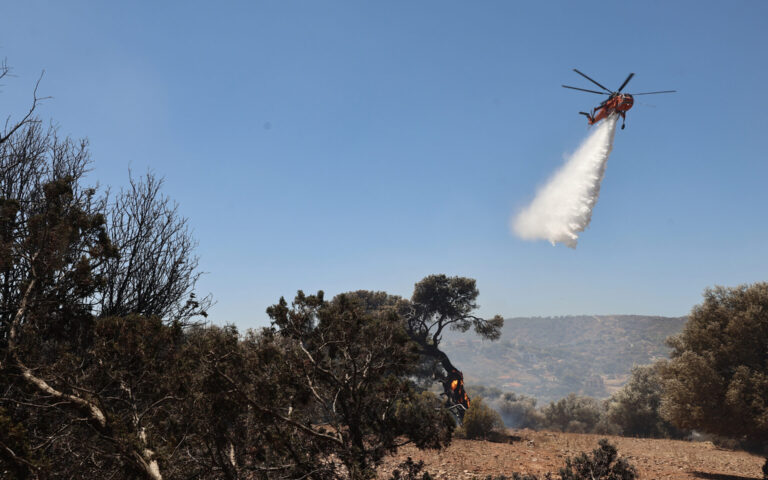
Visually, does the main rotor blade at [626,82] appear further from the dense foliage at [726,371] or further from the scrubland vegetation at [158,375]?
the scrubland vegetation at [158,375]

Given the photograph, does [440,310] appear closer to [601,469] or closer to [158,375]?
[601,469]

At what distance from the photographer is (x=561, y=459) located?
17.0 metres


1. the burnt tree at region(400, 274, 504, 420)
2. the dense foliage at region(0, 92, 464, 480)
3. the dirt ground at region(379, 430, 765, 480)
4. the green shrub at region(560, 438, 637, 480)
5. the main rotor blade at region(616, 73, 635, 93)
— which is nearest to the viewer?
the dense foliage at region(0, 92, 464, 480)

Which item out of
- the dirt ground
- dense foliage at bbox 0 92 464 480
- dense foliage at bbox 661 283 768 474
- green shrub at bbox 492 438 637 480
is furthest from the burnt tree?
dense foliage at bbox 0 92 464 480

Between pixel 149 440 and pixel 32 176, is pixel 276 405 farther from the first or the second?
pixel 32 176

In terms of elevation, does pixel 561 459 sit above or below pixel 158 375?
below

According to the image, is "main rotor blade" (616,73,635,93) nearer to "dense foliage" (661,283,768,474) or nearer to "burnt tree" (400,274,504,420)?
"dense foliage" (661,283,768,474)

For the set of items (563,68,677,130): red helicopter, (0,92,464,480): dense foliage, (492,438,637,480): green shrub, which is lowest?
(492,438,637,480): green shrub

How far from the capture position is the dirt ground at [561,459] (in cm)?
1474

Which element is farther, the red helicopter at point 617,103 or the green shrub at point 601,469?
the red helicopter at point 617,103

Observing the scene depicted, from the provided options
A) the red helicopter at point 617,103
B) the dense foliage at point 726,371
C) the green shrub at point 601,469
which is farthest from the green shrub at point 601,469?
the red helicopter at point 617,103

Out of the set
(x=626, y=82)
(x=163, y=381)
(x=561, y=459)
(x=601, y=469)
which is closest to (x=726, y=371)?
(x=561, y=459)

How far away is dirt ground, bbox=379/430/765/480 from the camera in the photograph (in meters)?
14.7

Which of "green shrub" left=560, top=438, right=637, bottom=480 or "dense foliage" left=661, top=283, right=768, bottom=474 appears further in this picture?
"dense foliage" left=661, top=283, right=768, bottom=474
